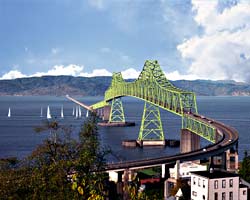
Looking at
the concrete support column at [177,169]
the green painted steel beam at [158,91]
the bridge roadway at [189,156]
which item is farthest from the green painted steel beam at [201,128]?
the concrete support column at [177,169]

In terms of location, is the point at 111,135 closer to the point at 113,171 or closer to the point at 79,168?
the point at 113,171

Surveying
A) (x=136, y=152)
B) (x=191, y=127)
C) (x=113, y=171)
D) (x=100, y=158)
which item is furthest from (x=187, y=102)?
(x=100, y=158)

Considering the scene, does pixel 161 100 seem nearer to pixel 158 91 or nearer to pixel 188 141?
pixel 158 91

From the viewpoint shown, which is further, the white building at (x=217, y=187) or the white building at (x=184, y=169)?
the white building at (x=184, y=169)

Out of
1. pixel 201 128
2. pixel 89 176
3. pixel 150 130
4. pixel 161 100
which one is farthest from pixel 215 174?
pixel 161 100

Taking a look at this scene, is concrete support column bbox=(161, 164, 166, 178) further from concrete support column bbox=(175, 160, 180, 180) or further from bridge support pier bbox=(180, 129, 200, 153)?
bridge support pier bbox=(180, 129, 200, 153)

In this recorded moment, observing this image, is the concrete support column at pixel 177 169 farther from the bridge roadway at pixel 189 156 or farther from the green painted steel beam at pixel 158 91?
the green painted steel beam at pixel 158 91

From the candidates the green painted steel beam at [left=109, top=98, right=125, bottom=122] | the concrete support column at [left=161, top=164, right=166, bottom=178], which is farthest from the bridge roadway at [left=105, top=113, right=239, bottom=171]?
the green painted steel beam at [left=109, top=98, right=125, bottom=122]

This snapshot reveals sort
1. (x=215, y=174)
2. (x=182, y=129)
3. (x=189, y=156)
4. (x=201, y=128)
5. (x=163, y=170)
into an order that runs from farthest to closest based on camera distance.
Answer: (x=182, y=129)
(x=201, y=128)
(x=189, y=156)
(x=163, y=170)
(x=215, y=174)
